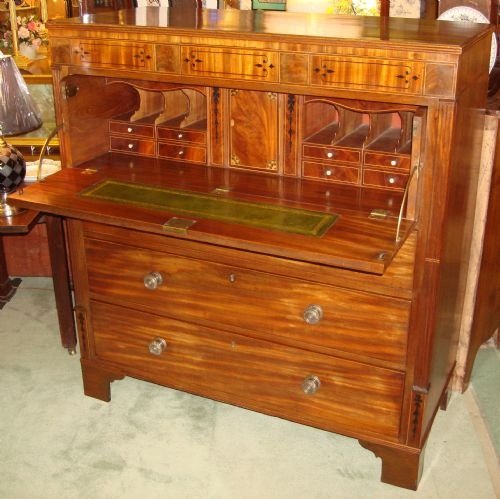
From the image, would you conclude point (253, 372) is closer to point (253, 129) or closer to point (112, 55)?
point (253, 129)

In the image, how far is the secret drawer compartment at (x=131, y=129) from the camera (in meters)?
2.88

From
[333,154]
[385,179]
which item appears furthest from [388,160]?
[333,154]

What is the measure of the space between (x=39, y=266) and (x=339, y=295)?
2.07 metres

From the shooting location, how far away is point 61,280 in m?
3.21

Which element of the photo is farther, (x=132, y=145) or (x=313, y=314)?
(x=132, y=145)

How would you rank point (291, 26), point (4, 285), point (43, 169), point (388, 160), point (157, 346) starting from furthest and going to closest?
point (4, 285), point (43, 169), point (157, 346), point (388, 160), point (291, 26)

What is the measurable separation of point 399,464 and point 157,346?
921 millimetres

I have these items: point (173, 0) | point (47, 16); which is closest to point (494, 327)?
point (173, 0)

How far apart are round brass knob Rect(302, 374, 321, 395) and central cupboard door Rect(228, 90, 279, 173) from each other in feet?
2.37

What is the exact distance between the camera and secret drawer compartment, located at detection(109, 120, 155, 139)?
288 centimetres

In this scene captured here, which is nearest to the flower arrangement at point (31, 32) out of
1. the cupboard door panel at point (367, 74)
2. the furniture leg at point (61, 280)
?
the furniture leg at point (61, 280)

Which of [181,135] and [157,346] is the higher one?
[181,135]

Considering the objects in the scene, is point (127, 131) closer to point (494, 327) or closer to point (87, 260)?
point (87, 260)

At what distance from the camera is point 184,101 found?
9.71 feet
